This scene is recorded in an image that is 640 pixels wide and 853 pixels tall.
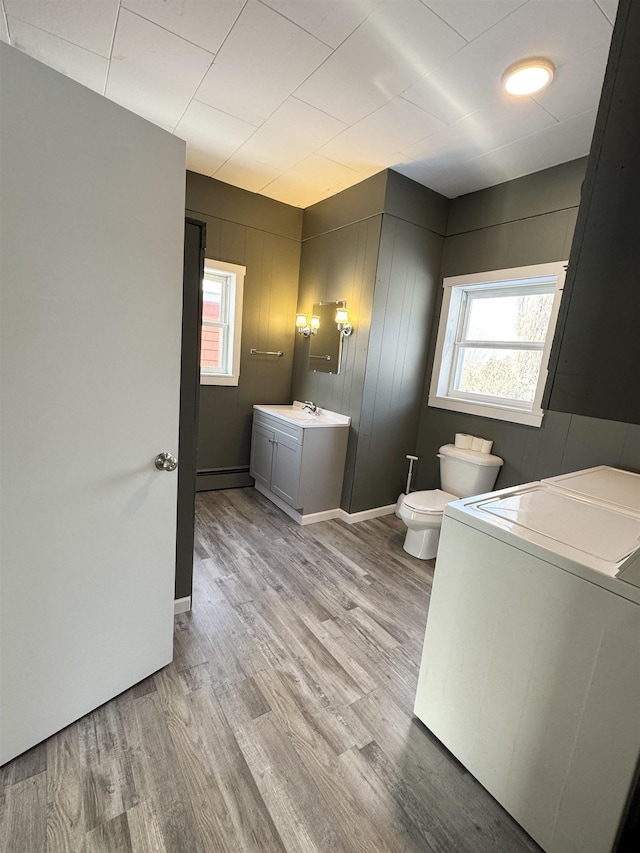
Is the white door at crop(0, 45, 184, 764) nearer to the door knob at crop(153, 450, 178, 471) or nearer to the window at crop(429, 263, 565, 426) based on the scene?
the door knob at crop(153, 450, 178, 471)

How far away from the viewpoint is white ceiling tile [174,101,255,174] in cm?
226

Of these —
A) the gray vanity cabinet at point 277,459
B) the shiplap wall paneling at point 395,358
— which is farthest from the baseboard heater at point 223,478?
the shiplap wall paneling at point 395,358

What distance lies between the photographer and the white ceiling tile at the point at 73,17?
5.11ft

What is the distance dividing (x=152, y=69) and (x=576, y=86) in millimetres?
2028

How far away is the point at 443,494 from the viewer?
282 cm

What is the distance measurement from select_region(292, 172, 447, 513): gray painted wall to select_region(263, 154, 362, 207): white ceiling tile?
3.7 inches

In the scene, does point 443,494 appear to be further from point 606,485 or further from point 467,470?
point 606,485

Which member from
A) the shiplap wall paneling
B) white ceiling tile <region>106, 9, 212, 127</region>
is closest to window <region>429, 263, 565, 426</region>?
the shiplap wall paneling

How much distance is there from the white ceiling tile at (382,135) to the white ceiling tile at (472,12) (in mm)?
500

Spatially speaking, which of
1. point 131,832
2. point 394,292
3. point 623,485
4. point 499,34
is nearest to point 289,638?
point 131,832

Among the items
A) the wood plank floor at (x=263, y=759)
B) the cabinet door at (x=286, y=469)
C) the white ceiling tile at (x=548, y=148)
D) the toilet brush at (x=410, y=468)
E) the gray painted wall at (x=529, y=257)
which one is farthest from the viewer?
the toilet brush at (x=410, y=468)

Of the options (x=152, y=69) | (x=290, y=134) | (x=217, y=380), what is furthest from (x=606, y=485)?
(x=152, y=69)

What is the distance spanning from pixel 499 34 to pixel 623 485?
79.3 inches

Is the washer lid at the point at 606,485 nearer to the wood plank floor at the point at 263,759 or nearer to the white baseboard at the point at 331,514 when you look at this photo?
the wood plank floor at the point at 263,759
